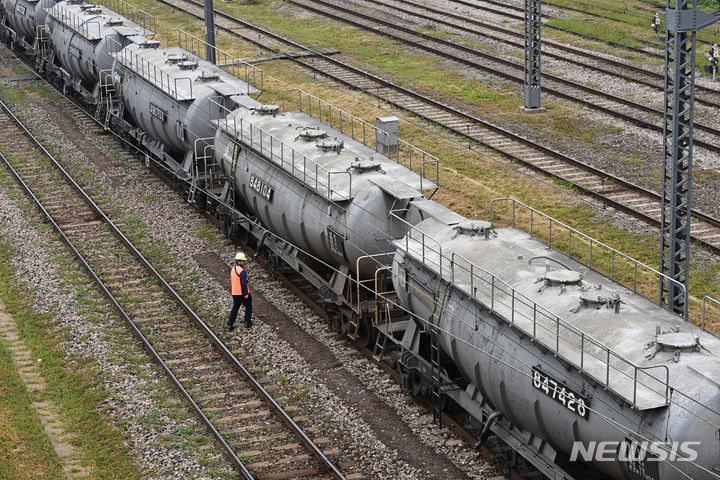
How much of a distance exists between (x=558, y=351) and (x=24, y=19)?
39.1m

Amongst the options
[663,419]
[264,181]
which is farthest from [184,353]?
[663,419]

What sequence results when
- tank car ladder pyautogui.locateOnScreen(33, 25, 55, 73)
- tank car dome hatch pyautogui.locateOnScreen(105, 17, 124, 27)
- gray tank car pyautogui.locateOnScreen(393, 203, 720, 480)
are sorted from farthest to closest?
tank car ladder pyautogui.locateOnScreen(33, 25, 55, 73) → tank car dome hatch pyautogui.locateOnScreen(105, 17, 124, 27) → gray tank car pyautogui.locateOnScreen(393, 203, 720, 480)

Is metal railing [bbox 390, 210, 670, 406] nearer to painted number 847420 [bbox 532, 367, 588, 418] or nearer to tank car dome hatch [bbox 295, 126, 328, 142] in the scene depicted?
painted number 847420 [bbox 532, 367, 588, 418]

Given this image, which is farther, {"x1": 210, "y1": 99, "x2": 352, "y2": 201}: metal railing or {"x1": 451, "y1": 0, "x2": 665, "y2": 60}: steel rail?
{"x1": 451, "y1": 0, "x2": 665, "y2": 60}: steel rail

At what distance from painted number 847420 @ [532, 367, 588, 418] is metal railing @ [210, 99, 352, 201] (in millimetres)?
6883

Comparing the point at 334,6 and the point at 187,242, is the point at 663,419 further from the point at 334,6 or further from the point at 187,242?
the point at 334,6

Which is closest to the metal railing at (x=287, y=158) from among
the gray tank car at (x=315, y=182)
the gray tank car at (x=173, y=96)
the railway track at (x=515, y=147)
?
the gray tank car at (x=315, y=182)

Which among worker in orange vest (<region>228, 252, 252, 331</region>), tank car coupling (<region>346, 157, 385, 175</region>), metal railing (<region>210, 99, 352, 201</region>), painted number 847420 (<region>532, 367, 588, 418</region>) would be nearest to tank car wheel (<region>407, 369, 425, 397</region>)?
metal railing (<region>210, 99, 352, 201</region>)

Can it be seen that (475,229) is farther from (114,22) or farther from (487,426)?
(114,22)

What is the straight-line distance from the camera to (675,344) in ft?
43.9

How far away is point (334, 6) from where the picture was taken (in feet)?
186

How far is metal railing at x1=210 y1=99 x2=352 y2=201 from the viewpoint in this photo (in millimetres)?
20953

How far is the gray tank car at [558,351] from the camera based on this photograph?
41.7ft

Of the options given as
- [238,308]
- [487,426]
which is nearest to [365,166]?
[238,308]
